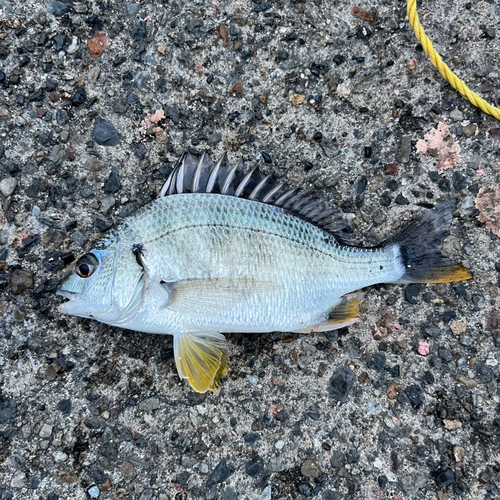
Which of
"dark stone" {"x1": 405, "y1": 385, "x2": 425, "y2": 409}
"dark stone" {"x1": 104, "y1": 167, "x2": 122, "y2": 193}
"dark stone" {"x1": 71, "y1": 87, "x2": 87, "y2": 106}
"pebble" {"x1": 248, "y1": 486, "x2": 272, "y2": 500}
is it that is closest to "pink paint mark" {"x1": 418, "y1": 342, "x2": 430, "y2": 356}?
"dark stone" {"x1": 405, "y1": 385, "x2": 425, "y2": 409}

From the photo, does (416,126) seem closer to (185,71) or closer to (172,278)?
(185,71)

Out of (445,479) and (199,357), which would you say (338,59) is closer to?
(199,357)

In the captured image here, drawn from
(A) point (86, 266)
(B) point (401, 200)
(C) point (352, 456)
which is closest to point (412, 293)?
(B) point (401, 200)

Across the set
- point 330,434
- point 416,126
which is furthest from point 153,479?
point 416,126

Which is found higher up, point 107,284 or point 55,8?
point 55,8

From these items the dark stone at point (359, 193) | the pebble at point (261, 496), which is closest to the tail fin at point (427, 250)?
the dark stone at point (359, 193)

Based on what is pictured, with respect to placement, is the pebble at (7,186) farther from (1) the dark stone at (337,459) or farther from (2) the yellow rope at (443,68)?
(2) the yellow rope at (443,68)
